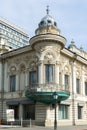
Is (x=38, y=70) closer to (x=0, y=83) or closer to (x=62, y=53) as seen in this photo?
(x=62, y=53)

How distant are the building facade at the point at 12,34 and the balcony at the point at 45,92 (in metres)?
87.0

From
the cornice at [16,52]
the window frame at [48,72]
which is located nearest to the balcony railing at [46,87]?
the window frame at [48,72]

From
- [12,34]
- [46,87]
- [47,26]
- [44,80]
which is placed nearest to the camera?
[46,87]

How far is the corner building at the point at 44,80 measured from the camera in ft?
146

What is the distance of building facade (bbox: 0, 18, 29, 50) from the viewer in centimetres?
13675

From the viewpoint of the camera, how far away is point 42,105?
44.8 m

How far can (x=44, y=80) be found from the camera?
45156mm

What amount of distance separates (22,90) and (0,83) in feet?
17.3

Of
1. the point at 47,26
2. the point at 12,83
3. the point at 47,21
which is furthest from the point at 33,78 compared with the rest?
the point at 47,21

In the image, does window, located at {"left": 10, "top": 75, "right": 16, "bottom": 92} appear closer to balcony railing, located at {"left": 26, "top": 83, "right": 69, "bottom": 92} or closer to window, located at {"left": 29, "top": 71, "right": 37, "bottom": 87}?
window, located at {"left": 29, "top": 71, "right": 37, "bottom": 87}

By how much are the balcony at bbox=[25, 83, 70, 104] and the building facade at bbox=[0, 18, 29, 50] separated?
285 ft

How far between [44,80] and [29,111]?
19.1ft

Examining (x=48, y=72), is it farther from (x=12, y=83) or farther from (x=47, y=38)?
(x=12, y=83)

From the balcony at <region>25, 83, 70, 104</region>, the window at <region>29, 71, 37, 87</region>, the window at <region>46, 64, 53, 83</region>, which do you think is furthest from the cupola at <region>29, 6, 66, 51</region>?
the balcony at <region>25, 83, 70, 104</region>
